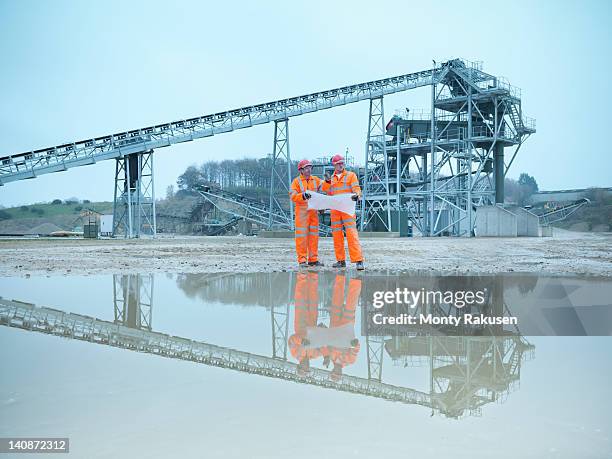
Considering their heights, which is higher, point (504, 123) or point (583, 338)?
point (504, 123)

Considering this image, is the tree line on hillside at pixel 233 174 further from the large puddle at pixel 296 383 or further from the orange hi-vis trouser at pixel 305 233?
the large puddle at pixel 296 383

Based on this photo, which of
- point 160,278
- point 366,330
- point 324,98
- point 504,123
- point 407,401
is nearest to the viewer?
point 407,401

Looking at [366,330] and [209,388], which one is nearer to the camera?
[209,388]

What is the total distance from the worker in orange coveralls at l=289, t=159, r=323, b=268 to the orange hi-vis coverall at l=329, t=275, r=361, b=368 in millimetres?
1809

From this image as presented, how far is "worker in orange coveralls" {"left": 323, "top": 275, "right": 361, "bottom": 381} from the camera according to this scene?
9.29 ft

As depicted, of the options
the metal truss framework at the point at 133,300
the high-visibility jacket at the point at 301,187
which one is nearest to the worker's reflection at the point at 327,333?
the metal truss framework at the point at 133,300

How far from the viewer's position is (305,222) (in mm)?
9266

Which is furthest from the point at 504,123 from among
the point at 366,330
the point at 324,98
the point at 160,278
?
the point at 366,330

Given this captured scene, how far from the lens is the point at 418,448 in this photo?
180 cm

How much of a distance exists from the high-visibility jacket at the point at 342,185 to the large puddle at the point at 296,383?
4.59m

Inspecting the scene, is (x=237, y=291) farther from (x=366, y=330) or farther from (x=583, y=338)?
(x=583, y=338)

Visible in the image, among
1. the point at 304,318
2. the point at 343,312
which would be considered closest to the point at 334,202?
the point at 343,312

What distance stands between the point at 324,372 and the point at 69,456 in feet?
3.96

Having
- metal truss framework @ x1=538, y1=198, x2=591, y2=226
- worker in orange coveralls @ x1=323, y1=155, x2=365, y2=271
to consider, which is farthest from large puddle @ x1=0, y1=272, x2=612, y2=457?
metal truss framework @ x1=538, y1=198, x2=591, y2=226
